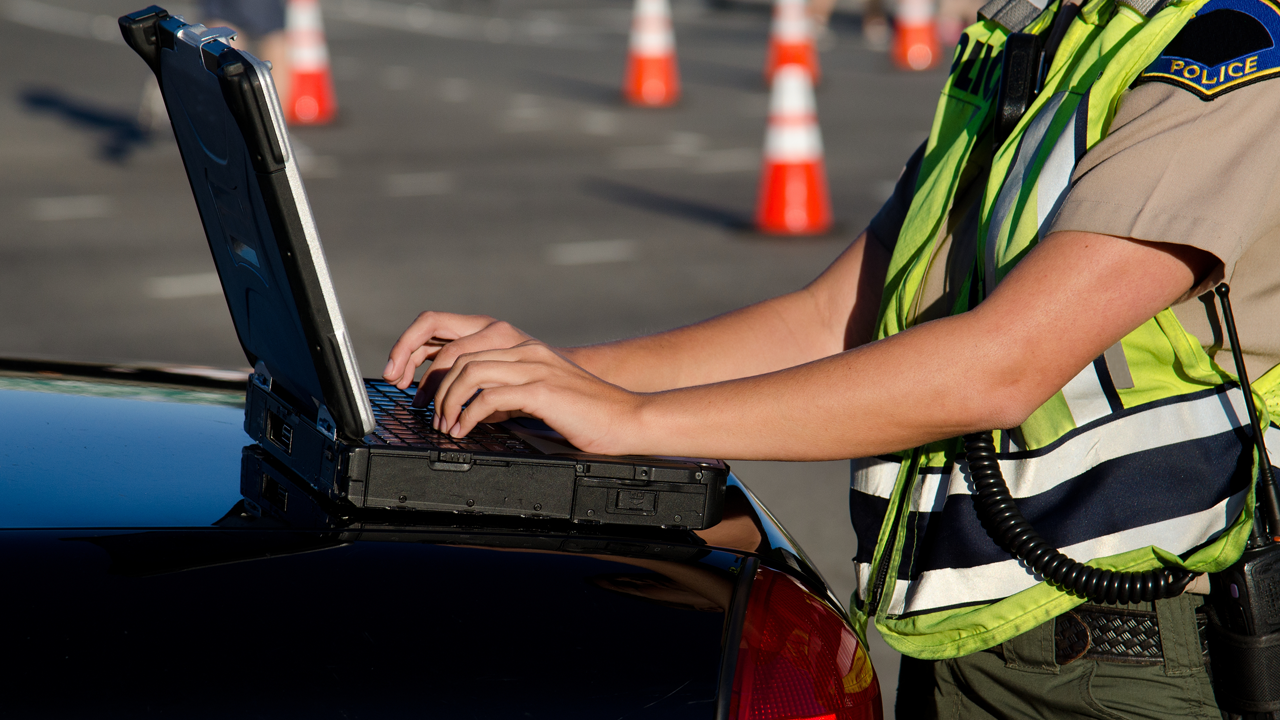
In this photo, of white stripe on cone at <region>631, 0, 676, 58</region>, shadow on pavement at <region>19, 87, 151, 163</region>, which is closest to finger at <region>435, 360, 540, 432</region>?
shadow on pavement at <region>19, 87, 151, 163</region>


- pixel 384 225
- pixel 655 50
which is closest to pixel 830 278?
pixel 384 225

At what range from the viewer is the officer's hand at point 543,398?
1.53m

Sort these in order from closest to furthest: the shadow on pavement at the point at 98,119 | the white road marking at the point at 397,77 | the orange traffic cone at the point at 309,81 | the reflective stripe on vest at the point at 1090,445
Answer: the reflective stripe on vest at the point at 1090,445 < the shadow on pavement at the point at 98,119 < the orange traffic cone at the point at 309,81 < the white road marking at the point at 397,77

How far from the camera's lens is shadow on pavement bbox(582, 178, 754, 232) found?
820 centimetres

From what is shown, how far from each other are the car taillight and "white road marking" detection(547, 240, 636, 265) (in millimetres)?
5751

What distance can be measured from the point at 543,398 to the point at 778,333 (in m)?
0.65

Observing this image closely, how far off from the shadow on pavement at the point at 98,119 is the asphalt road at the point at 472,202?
0.04 metres

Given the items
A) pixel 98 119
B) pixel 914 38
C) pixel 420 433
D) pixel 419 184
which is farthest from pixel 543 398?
pixel 914 38

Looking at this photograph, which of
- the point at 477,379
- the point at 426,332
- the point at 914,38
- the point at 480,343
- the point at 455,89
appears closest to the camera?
the point at 477,379

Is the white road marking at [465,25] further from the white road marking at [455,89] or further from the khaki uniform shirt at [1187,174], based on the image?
the khaki uniform shirt at [1187,174]

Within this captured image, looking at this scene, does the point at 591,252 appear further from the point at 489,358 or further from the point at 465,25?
the point at 465,25

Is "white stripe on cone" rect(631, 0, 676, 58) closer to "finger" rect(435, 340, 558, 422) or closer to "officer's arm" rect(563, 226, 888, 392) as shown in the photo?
"officer's arm" rect(563, 226, 888, 392)

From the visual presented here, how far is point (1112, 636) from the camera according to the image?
1576 mm

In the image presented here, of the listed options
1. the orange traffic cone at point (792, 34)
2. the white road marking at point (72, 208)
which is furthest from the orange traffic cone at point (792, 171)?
the white road marking at point (72, 208)
